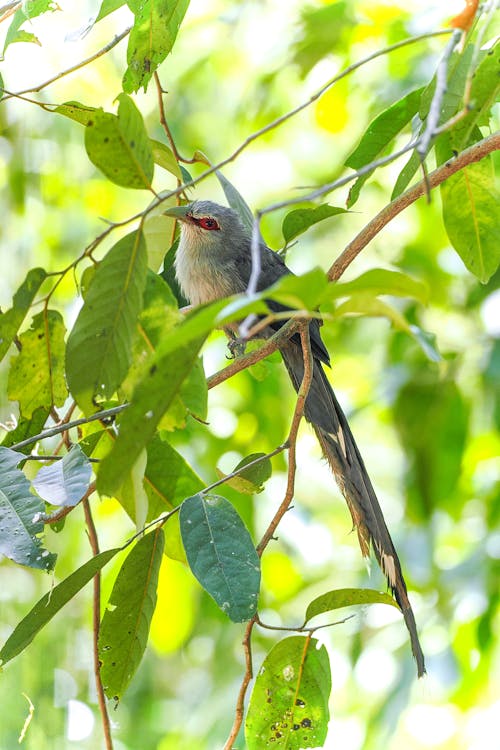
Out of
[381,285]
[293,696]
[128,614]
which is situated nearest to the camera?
[381,285]

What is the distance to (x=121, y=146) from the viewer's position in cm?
135

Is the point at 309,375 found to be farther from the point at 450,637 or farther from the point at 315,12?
the point at 315,12


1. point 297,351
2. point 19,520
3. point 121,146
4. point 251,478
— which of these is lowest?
point 19,520

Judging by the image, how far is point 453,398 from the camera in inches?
147

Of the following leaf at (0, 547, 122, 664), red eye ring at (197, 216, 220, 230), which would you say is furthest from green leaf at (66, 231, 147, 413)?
red eye ring at (197, 216, 220, 230)

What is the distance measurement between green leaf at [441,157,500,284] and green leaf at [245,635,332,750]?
902 millimetres

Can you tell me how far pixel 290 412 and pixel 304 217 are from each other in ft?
8.70

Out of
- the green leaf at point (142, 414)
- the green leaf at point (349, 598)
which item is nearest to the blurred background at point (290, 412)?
the green leaf at point (349, 598)

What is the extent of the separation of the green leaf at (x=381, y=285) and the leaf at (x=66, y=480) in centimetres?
62

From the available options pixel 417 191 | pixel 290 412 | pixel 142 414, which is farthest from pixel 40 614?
pixel 290 412

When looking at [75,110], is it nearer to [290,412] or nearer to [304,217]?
[304,217]

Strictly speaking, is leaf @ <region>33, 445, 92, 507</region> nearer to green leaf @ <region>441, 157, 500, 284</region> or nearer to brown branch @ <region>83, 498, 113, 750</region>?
brown branch @ <region>83, 498, 113, 750</region>

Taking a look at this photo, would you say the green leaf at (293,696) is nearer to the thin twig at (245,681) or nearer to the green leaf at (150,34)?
the thin twig at (245,681)

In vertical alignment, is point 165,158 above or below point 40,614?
above
